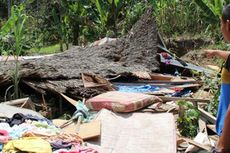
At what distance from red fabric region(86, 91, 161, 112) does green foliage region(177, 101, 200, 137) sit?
546 millimetres

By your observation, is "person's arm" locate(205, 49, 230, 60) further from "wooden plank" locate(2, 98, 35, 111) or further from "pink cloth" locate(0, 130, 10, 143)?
"wooden plank" locate(2, 98, 35, 111)

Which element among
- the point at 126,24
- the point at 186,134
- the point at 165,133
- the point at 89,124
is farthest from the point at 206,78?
the point at 126,24

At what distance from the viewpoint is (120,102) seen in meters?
5.91

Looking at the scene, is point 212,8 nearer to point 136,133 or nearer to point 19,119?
point 136,133

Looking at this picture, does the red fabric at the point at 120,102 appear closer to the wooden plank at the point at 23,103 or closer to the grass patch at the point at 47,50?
the wooden plank at the point at 23,103

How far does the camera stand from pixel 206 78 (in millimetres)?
6906

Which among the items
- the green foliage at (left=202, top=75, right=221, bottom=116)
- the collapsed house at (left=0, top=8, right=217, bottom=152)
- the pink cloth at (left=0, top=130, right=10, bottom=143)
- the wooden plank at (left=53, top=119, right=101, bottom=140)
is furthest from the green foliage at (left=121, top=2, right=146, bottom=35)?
the pink cloth at (left=0, top=130, right=10, bottom=143)

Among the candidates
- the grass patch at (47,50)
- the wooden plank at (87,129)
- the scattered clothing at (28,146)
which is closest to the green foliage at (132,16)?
the grass patch at (47,50)

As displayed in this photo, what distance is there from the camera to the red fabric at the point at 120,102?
589cm

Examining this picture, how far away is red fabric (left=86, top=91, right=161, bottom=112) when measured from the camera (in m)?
5.89

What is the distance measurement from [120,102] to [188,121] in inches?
37.2

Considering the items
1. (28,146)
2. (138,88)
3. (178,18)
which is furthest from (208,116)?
(178,18)

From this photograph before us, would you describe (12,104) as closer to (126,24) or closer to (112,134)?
(112,134)

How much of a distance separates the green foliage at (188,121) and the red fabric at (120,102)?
546mm
